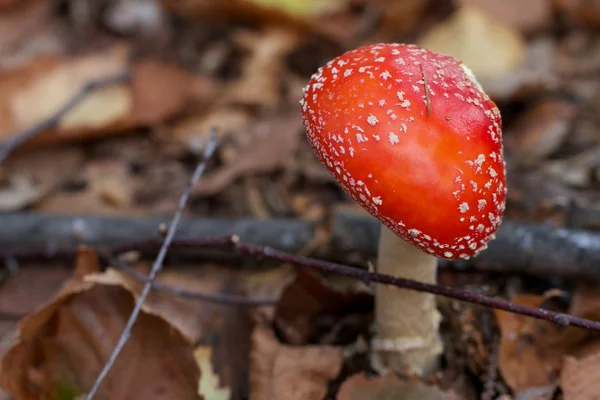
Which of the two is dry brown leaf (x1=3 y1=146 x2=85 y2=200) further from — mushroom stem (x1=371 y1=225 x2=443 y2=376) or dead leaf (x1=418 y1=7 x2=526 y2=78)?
dead leaf (x1=418 y1=7 x2=526 y2=78)

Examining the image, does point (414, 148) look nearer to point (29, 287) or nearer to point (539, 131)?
point (29, 287)

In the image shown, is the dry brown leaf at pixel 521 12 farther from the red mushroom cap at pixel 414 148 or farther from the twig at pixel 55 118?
the red mushroom cap at pixel 414 148

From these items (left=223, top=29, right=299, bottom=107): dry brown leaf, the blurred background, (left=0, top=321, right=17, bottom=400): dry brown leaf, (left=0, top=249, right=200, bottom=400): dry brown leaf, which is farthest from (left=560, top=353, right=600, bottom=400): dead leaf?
(left=223, top=29, right=299, bottom=107): dry brown leaf

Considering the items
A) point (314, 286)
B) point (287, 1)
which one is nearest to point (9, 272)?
point (314, 286)

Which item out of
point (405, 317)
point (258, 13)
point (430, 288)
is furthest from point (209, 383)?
point (258, 13)

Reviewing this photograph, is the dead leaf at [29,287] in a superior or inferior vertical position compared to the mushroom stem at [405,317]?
inferior

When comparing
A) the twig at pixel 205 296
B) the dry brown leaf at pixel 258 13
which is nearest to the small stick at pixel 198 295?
the twig at pixel 205 296

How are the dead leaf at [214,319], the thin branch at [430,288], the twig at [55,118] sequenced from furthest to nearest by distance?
the twig at [55,118] < the dead leaf at [214,319] < the thin branch at [430,288]
